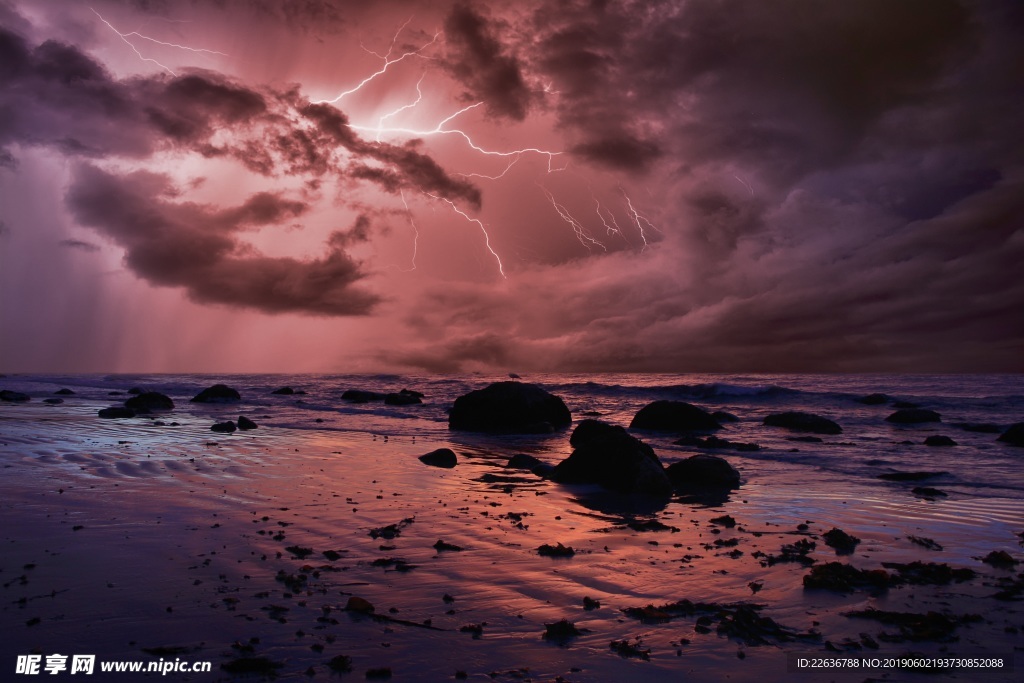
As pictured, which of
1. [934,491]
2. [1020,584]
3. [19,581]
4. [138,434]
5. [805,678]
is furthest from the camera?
[138,434]

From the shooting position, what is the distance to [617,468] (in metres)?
11.6

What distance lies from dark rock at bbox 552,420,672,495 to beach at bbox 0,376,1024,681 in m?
0.65

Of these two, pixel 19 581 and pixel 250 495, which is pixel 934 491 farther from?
pixel 19 581

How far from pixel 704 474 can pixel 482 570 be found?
23.6 ft

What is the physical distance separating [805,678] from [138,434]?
61.4 feet

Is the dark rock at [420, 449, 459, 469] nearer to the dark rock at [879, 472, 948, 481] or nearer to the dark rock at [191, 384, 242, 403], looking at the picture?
the dark rock at [879, 472, 948, 481]

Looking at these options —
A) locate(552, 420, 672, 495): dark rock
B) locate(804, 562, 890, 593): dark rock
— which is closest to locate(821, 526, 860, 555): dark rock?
locate(804, 562, 890, 593): dark rock

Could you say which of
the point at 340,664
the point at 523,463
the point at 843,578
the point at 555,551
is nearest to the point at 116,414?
the point at 523,463

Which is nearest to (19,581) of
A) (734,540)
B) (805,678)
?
(805,678)

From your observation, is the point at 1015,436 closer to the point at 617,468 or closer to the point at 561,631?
the point at 617,468

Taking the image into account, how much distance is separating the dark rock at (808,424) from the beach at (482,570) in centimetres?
938

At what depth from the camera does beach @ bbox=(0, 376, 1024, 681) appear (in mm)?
4461

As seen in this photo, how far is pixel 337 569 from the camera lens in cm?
630

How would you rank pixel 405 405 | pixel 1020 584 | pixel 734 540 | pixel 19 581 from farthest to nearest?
1. pixel 405 405
2. pixel 734 540
3. pixel 1020 584
4. pixel 19 581
